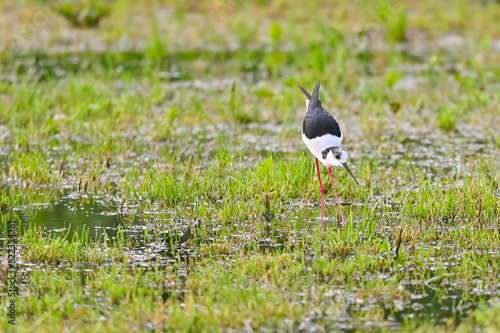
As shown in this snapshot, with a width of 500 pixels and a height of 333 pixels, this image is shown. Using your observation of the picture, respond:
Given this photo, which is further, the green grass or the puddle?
the green grass

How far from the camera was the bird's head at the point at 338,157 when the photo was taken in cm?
553

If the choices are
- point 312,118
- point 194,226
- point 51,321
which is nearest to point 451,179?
point 312,118

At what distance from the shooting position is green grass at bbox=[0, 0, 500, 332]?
13.9 ft

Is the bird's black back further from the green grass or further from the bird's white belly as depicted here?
the green grass

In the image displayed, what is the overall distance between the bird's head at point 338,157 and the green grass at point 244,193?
42 cm

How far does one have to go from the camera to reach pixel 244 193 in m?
6.12

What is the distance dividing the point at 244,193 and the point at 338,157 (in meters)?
0.91

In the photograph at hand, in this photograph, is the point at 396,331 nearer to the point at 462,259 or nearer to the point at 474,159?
the point at 462,259

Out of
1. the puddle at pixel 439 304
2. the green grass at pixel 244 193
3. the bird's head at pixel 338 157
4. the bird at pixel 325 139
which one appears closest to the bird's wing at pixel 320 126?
the bird at pixel 325 139

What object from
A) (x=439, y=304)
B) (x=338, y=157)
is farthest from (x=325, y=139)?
(x=439, y=304)

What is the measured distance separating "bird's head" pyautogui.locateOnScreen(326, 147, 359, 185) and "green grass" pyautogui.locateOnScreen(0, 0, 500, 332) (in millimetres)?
416

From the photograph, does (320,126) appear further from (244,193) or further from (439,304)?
(439,304)

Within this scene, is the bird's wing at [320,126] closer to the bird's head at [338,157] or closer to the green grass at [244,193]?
the bird's head at [338,157]

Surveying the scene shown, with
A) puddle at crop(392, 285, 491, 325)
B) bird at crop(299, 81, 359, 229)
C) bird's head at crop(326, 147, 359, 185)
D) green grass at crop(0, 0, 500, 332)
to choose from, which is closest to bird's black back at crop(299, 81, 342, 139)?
bird at crop(299, 81, 359, 229)
